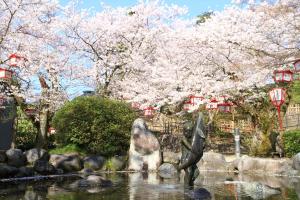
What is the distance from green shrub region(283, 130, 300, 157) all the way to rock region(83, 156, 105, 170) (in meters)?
8.34

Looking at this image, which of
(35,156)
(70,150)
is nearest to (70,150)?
(70,150)

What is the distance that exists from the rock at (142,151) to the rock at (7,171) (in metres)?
5.50

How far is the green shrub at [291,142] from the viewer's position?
17.1 m

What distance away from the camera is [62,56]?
22.1 m

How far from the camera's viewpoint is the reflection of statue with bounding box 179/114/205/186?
10062mm

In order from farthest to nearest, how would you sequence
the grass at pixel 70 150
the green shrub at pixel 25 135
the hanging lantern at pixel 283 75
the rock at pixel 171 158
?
the green shrub at pixel 25 135 < the grass at pixel 70 150 < the rock at pixel 171 158 < the hanging lantern at pixel 283 75

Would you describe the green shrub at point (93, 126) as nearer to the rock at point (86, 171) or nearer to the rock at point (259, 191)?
the rock at point (86, 171)

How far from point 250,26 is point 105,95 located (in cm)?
1016

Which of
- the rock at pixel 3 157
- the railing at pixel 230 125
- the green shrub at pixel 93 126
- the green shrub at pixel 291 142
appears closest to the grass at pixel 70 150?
the green shrub at pixel 93 126

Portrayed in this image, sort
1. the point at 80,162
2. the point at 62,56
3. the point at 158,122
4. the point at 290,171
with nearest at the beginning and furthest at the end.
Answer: the point at 290,171 → the point at 80,162 → the point at 62,56 → the point at 158,122

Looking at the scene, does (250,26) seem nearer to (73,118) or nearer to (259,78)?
(259,78)

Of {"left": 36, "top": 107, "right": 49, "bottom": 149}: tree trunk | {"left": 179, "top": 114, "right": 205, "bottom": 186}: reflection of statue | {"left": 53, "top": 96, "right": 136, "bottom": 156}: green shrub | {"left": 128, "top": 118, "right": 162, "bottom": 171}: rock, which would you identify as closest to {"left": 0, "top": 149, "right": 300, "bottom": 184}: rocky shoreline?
{"left": 128, "top": 118, "right": 162, "bottom": 171}: rock

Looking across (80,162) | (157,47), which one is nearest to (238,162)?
(80,162)

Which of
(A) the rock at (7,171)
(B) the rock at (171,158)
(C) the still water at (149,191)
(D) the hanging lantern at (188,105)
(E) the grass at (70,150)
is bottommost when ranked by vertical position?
(C) the still water at (149,191)
